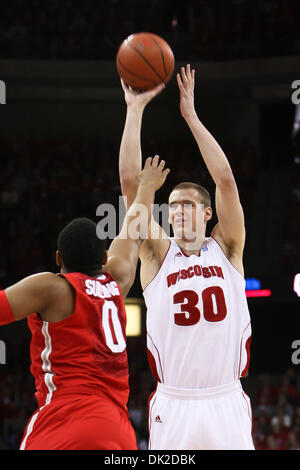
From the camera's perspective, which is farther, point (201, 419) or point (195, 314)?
point (195, 314)

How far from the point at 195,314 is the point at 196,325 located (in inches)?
2.6

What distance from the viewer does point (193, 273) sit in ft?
13.6

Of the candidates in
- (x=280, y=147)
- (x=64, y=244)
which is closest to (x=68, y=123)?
(x=280, y=147)

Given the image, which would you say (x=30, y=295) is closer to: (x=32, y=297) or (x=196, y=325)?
(x=32, y=297)

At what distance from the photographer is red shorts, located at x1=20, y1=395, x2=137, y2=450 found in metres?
2.88

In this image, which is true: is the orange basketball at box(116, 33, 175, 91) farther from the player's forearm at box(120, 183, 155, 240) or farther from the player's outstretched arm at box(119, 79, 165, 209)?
the player's forearm at box(120, 183, 155, 240)

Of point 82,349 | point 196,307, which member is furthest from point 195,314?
point 82,349

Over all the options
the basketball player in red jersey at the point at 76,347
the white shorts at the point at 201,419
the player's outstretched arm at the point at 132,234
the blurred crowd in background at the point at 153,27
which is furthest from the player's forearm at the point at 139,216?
the blurred crowd in background at the point at 153,27

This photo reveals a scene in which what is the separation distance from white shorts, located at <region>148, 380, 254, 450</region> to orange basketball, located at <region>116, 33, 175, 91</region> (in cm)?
200

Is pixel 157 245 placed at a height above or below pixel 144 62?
below

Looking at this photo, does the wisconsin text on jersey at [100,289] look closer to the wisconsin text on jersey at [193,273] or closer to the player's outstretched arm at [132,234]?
the player's outstretched arm at [132,234]

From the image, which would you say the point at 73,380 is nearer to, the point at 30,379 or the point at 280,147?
the point at 30,379

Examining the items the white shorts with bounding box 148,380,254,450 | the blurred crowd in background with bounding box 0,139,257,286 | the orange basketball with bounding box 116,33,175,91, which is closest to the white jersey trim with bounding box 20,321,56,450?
the white shorts with bounding box 148,380,254,450

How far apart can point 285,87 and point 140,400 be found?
8.59 metres
